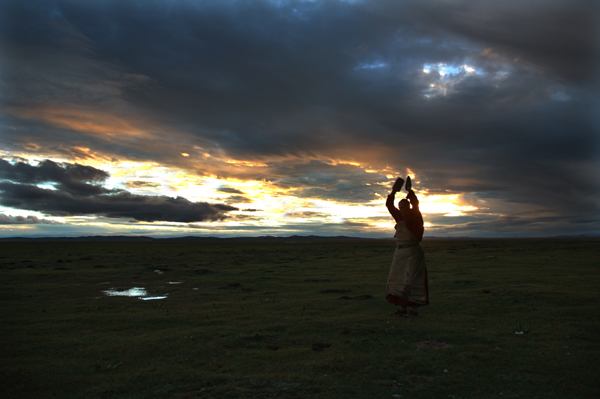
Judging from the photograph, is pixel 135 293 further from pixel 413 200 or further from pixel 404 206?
pixel 413 200

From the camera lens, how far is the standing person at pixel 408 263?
10.5 m

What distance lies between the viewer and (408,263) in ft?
35.0

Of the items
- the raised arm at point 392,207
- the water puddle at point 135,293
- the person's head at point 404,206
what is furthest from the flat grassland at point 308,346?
the person's head at point 404,206

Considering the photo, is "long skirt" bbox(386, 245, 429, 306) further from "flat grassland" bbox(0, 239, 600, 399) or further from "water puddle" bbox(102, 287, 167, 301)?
"water puddle" bbox(102, 287, 167, 301)

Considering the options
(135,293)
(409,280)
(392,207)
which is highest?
(392,207)

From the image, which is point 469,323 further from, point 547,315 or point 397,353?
point 397,353

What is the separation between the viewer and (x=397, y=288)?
34.8 feet

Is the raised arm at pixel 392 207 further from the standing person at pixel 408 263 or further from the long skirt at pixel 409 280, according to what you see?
the long skirt at pixel 409 280

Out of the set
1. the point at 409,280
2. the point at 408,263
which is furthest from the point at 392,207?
the point at 409,280

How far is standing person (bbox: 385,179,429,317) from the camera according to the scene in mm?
10484

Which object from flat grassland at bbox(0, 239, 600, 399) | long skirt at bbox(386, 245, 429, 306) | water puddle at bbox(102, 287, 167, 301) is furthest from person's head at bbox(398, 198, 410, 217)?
water puddle at bbox(102, 287, 167, 301)

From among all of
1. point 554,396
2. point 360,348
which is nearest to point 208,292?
point 360,348

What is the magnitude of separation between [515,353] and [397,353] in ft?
7.68

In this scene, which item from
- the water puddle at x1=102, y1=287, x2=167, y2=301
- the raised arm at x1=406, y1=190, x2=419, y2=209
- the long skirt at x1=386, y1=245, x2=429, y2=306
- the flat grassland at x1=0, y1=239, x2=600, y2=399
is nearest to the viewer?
the flat grassland at x1=0, y1=239, x2=600, y2=399
